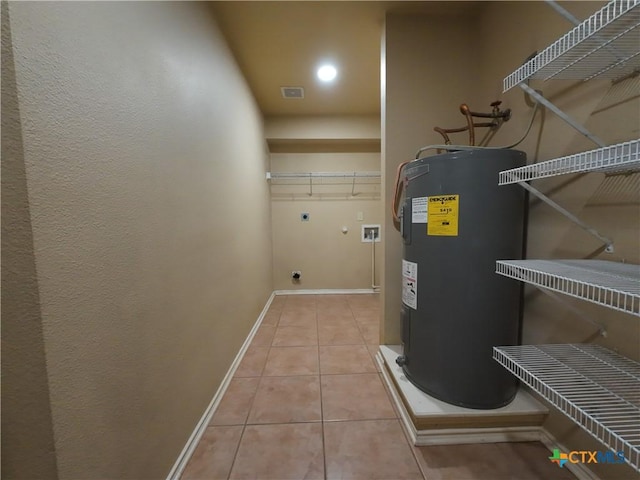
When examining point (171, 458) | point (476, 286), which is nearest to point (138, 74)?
point (171, 458)

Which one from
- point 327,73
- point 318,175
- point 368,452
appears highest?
point 327,73

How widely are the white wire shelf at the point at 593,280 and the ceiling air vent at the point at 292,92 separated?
2.51 metres

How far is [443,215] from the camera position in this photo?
1.22m

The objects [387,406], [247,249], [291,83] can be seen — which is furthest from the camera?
[291,83]

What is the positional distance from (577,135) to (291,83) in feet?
7.51

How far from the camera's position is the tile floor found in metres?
Result: 1.07

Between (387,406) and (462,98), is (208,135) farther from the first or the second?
(387,406)

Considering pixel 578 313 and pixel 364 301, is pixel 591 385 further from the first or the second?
pixel 364 301

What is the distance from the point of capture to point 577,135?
42.0 inches

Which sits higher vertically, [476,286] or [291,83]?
[291,83]

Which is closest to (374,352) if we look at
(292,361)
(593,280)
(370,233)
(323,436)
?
(292,361)

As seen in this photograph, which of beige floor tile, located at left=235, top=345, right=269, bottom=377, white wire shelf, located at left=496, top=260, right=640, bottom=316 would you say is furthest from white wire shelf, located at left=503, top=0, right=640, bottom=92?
beige floor tile, located at left=235, top=345, right=269, bottom=377

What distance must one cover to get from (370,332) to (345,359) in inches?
22.0

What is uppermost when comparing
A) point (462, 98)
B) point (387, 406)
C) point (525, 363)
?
point (462, 98)
